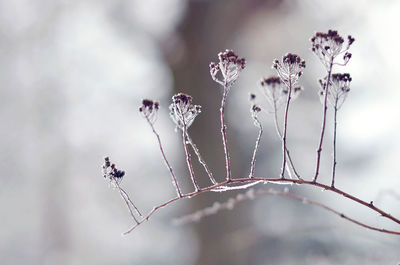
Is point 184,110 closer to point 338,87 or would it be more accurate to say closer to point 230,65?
point 230,65

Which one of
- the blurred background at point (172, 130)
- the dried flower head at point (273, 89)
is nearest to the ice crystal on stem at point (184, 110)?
the dried flower head at point (273, 89)

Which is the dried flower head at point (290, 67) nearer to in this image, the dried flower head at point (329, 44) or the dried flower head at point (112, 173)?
the dried flower head at point (329, 44)

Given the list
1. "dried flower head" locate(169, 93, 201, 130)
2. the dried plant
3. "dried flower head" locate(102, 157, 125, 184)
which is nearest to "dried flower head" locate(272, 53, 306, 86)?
the dried plant

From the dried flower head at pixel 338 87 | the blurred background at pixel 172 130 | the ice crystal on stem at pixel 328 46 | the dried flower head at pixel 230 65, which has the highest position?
the blurred background at pixel 172 130

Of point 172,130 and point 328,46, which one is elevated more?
point 172,130

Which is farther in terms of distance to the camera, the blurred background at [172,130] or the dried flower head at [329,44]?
the blurred background at [172,130]

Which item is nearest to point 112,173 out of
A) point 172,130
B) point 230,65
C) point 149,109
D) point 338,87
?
→ point 149,109

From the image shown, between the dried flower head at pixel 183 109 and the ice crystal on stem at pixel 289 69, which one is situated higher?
the dried flower head at pixel 183 109

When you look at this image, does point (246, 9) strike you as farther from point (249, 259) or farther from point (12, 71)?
point (12, 71)
